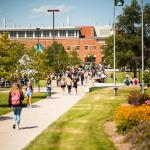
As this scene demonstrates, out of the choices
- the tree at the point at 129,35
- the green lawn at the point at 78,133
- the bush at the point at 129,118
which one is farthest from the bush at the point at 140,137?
the tree at the point at 129,35

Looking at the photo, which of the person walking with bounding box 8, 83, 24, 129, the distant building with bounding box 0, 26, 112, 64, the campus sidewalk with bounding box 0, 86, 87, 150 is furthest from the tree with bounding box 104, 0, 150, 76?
the distant building with bounding box 0, 26, 112, 64

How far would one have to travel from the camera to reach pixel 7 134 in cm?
1686

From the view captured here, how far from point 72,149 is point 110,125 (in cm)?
522

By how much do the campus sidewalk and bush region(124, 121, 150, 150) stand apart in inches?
134

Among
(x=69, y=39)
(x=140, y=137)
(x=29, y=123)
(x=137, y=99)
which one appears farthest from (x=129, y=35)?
(x=69, y=39)

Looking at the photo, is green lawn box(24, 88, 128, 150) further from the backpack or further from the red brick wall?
the red brick wall

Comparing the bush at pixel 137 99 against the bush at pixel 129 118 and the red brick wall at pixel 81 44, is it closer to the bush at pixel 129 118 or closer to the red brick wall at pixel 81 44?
the bush at pixel 129 118

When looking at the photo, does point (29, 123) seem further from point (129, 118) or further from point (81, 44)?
point (81, 44)

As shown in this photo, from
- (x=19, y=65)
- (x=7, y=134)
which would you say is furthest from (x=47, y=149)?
(x=19, y=65)

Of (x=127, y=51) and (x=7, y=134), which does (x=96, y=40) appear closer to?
(x=127, y=51)

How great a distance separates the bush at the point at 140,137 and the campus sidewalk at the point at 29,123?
3.39m

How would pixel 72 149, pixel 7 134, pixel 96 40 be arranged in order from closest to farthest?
pixel 72 149 < pixel 7 134 < pixel 96 40

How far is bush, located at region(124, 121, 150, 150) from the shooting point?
13.5m

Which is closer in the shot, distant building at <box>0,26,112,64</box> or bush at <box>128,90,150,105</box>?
bush at <box>128,90,150,105</box>
